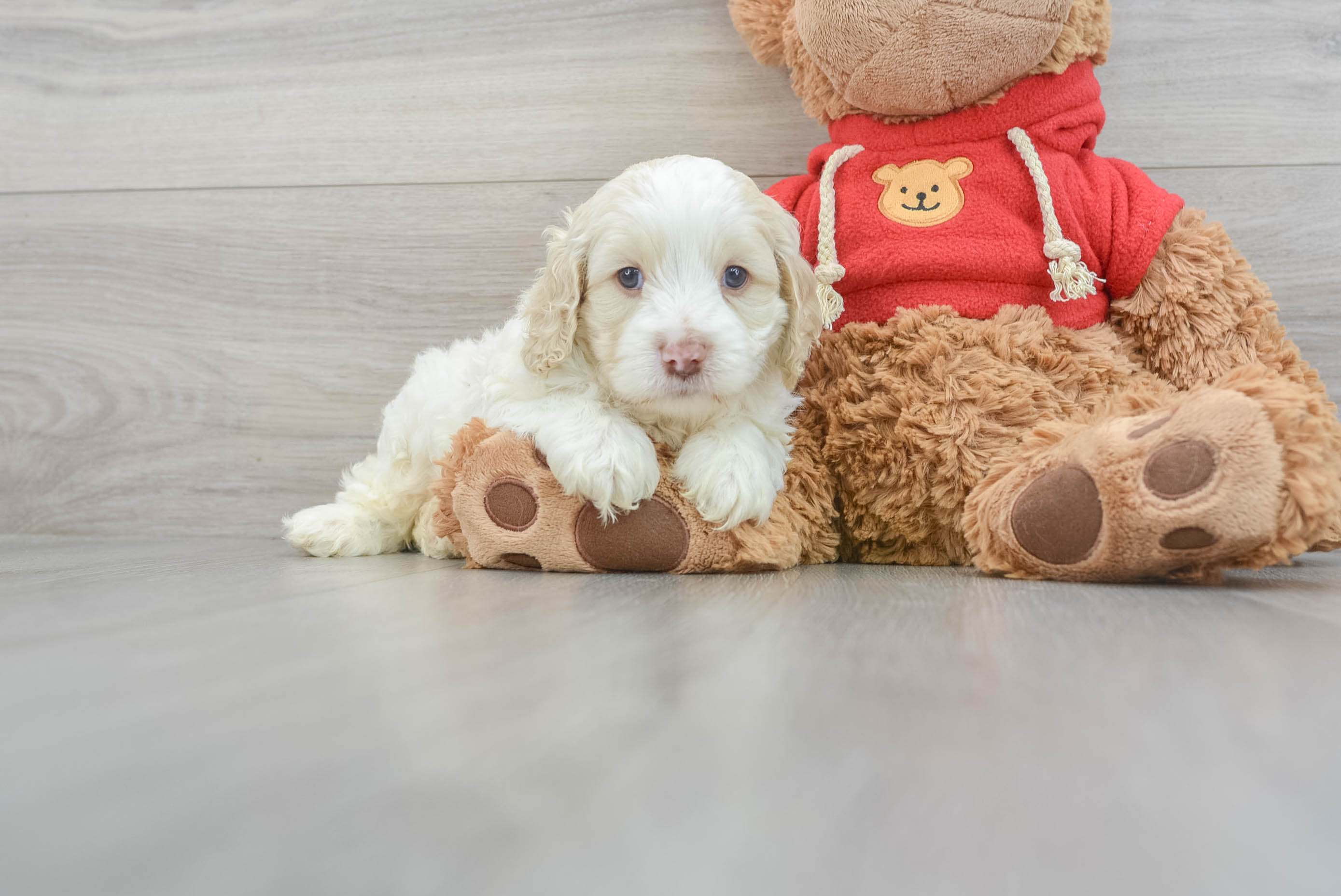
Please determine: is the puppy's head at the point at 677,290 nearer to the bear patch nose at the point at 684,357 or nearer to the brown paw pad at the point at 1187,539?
the bear patch nose at the point at 684,357

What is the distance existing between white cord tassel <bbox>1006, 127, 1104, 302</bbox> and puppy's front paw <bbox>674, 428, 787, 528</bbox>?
1.41 feet

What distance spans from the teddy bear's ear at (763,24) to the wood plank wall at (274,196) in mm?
210

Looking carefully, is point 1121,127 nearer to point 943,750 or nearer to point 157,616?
point 943,750

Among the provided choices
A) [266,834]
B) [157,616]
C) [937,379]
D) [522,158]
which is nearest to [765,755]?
[266,834]

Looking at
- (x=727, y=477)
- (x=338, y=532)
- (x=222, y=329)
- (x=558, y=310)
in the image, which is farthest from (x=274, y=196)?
(x=727, y=477)

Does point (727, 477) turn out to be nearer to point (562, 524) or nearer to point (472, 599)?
point (562, 524)

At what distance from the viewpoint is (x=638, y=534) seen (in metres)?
1.09

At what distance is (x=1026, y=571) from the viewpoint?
1.01 meters

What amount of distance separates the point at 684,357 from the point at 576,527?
24 centimetres

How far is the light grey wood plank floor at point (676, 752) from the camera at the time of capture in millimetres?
338

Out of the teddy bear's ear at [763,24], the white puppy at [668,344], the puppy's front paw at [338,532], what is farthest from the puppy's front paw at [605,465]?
the teddy bear's ear at [763,24]

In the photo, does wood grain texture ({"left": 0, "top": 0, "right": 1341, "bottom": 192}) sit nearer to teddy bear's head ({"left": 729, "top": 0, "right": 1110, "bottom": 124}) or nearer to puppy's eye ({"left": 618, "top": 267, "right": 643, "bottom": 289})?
teddy bear's head ({"left": 729, "top": 0, "right": 1110, "bottom": 124})

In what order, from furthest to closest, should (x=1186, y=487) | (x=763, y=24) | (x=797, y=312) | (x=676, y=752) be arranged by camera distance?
(x=763, y=24) → (x=797, y=312) → (x=1186, y=487) → (x=676, y=752)

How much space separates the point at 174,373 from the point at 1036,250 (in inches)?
60.8
